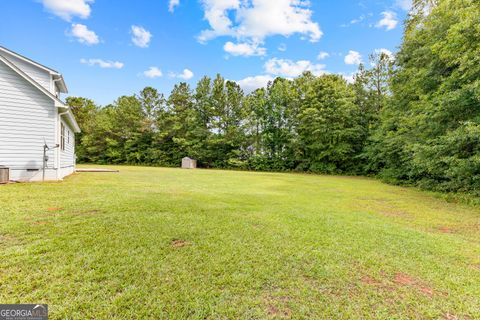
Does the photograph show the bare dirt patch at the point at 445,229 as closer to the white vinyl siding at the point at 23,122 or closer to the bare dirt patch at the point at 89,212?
the bare dirt patch at the point at 89,212

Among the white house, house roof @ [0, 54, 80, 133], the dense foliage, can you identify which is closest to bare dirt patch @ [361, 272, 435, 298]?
the dense foliage

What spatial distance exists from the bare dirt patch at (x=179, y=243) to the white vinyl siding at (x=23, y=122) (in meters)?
8.44

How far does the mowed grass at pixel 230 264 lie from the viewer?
2043mm

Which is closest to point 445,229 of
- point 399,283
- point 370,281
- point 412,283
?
point 412,283

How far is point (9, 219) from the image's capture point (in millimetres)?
4031

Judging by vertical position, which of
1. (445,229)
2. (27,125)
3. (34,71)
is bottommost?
(445,229)

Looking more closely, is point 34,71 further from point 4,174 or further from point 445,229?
point 445,229

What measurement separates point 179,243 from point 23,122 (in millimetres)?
9026

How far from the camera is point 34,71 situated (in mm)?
9766

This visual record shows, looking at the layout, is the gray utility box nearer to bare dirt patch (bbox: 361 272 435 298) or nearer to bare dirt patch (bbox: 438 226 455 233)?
bare dirt patch (bbox: 361 272 435 298)

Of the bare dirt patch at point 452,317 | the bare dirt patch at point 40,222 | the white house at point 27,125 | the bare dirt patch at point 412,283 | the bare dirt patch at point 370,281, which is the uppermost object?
the white house at point 27,125

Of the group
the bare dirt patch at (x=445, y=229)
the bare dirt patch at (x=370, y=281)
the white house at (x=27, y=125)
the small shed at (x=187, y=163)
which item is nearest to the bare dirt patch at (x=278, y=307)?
the bare dirt patch at (x=370, y=281)

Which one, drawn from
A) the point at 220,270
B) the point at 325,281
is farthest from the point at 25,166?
the point at 325,281

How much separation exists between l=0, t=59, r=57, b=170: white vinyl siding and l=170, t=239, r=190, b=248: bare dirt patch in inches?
332
